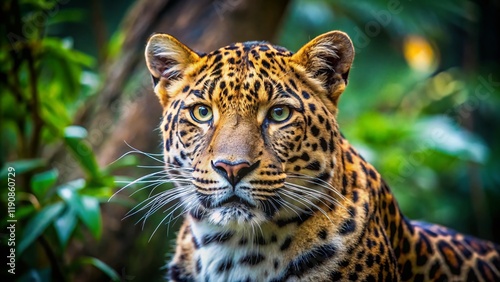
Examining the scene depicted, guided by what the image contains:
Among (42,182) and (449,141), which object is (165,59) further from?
(449,141)

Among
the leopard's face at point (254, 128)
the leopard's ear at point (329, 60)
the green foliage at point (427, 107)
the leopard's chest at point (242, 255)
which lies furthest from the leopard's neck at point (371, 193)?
the green foliage at point (427, 107)

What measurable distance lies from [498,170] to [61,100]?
8253 millimetres

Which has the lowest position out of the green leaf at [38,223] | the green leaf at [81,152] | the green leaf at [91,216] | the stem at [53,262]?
the stem at [53,262]

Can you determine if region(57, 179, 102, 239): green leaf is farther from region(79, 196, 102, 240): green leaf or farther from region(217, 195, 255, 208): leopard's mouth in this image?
region(217, 195, 255, 208): leopard's mouth

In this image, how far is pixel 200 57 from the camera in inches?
174

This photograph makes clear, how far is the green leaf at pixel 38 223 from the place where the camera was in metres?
5.13

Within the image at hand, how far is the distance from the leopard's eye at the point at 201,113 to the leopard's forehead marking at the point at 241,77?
0.22 ft

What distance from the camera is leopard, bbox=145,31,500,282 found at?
153 inches

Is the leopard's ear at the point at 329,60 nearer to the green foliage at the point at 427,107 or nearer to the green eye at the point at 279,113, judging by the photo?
the green eye at the point at 279,113

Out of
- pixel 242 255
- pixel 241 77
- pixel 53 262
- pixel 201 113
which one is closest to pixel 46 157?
pixel 53 262

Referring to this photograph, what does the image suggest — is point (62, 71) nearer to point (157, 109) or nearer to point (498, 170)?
point (157, 109)

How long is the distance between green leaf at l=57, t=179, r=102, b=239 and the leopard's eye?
1.62 metres

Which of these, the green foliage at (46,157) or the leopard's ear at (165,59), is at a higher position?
the leopard's ear at (165,59)

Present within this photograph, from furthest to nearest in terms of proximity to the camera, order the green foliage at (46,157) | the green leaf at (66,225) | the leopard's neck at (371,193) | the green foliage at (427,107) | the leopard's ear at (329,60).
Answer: the green foliage at (427,107) < the green foliage at (46,157) < the green leaf at (66,225) < the leopard's neck at (371,193) < the leopard's ear at (329,60)
